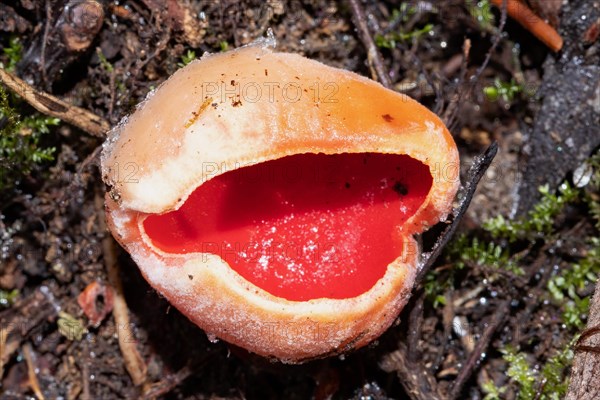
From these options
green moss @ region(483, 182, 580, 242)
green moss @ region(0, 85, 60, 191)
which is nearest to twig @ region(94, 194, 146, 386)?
green moss @ region(0, 85, 60, 191)

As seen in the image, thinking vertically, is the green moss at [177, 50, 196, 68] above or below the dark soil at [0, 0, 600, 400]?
above

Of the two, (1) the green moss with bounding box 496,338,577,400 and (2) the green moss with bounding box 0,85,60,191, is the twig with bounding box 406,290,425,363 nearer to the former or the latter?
(1) the green moss with bounding box 496,338,577,400

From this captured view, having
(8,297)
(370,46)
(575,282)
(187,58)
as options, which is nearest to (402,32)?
(370,46)

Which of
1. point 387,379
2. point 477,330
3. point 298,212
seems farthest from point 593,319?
point 298,212

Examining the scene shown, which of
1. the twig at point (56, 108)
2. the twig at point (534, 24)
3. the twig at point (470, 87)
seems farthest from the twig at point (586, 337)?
the twig at point (56, 108)

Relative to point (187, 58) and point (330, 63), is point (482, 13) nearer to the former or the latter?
point (330, 63)

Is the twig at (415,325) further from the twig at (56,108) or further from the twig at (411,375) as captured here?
the twig at (56,108)
